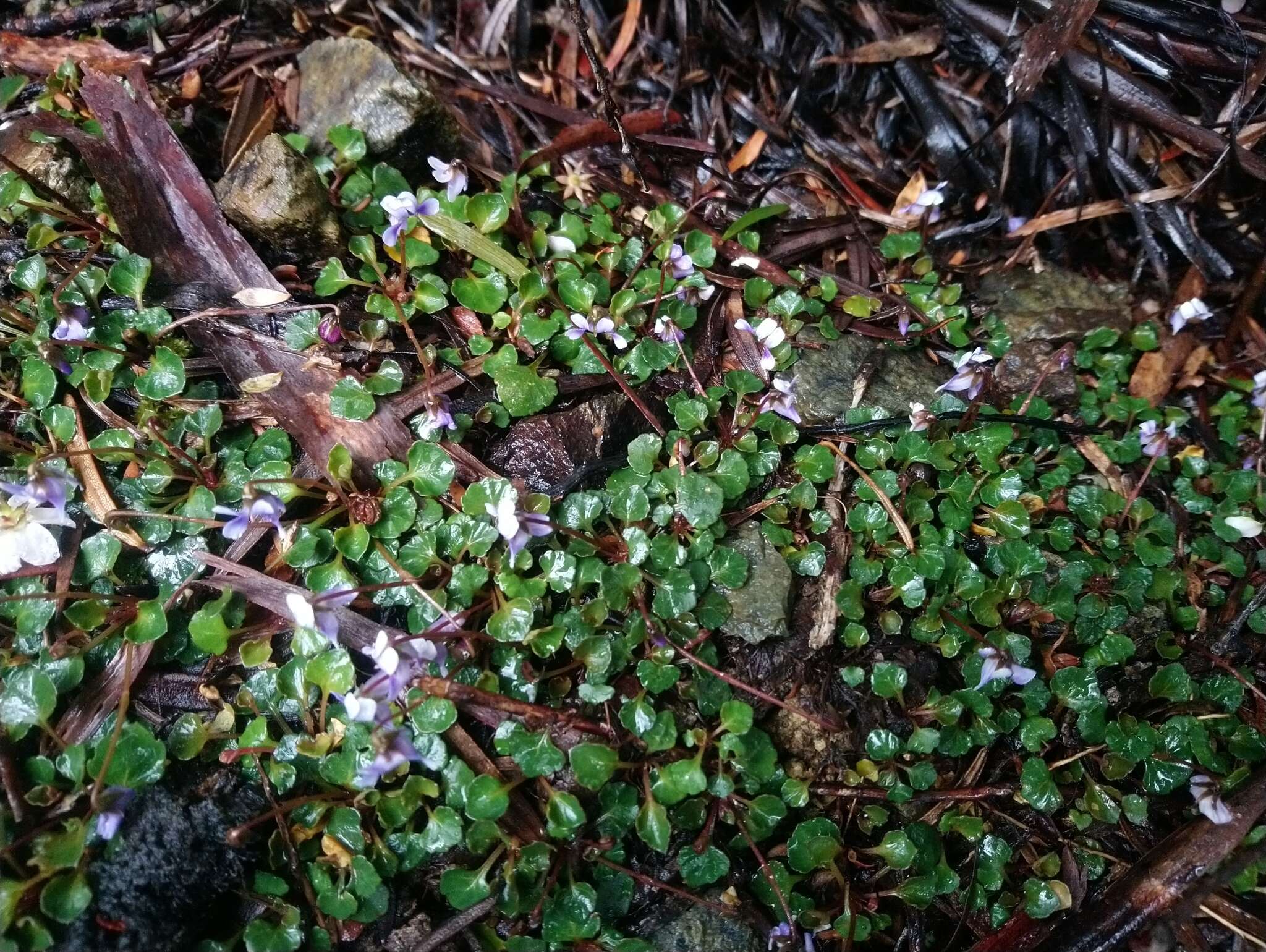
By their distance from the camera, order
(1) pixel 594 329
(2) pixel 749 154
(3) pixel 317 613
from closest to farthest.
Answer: (3) pixel 317 613
(1) pixel 594 329
(2) pixel 749 154

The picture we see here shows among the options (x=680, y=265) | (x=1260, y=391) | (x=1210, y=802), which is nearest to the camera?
(x=1210, y=802)

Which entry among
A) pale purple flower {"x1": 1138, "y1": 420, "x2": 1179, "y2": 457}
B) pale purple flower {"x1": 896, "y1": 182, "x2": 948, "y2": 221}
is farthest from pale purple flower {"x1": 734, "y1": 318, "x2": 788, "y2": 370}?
pale purple flower {"x1": 1138, "y1": 420, "x2": 1179, "y2": 457}

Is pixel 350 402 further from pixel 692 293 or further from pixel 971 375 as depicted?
pixel 971 375

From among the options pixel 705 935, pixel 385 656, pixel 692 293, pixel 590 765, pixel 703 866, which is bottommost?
pixel 705 935

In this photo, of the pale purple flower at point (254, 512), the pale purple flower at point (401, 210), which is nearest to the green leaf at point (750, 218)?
the pale purple flower at point (401, 210)

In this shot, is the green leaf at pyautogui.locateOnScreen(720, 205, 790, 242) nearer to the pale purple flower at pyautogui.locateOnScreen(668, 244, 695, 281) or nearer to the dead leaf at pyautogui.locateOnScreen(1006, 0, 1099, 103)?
the pale purple flower at pyautogui.locateOnScreen(668, 244, 695, 281)

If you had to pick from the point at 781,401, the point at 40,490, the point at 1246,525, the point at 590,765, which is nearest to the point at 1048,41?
the point at 781,401
